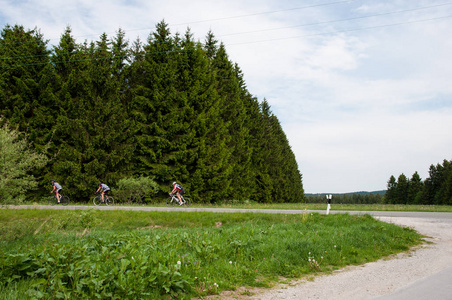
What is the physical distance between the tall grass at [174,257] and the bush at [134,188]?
10183mm

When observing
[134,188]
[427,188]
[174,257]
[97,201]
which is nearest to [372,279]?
[174,257]

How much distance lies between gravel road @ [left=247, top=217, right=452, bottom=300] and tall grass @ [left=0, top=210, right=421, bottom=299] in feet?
1.38

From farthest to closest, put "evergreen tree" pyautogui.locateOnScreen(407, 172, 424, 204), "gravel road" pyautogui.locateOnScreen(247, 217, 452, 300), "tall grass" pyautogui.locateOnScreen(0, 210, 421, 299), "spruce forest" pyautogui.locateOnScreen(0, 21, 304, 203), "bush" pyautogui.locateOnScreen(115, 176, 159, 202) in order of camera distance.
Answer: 1. "evergreen tree" pyautogui.locateOnScreen(407, 172, 424, 204)
2. "spruce forest" pyautogui.locateOnScreen(0, 21, 304, 203)
3. "bush" pyautogui.locateOnScreen(115, 176, 159, 202)
4. "gravel road" pyautogui.locateOnScreen(247, 217, 452, 300)
5. "tall grass" pyautogui.locateOnScreen(0, 210, 421, 299)

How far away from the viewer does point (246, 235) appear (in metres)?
8.50

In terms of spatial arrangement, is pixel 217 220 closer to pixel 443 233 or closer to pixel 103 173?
pixel 443 233

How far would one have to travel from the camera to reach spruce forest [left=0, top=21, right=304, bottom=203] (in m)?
25.0

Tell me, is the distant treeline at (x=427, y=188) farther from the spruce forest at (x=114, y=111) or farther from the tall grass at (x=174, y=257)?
the tall grass at (x=174, y=257)

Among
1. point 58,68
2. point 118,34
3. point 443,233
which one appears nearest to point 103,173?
point 58,68

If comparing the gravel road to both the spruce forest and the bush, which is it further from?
the spruce forest

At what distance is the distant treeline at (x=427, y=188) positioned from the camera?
74650 mm

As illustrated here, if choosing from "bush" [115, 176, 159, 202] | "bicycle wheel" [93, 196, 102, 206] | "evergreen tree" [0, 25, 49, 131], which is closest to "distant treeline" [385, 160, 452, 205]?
"bush" [115, 176, 159, 202]

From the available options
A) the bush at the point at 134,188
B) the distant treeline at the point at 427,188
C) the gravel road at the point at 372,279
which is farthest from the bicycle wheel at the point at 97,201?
the distant treeline at the point at 427,188

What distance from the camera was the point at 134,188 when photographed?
22.2 meters

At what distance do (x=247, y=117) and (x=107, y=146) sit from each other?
1934 centimetres
